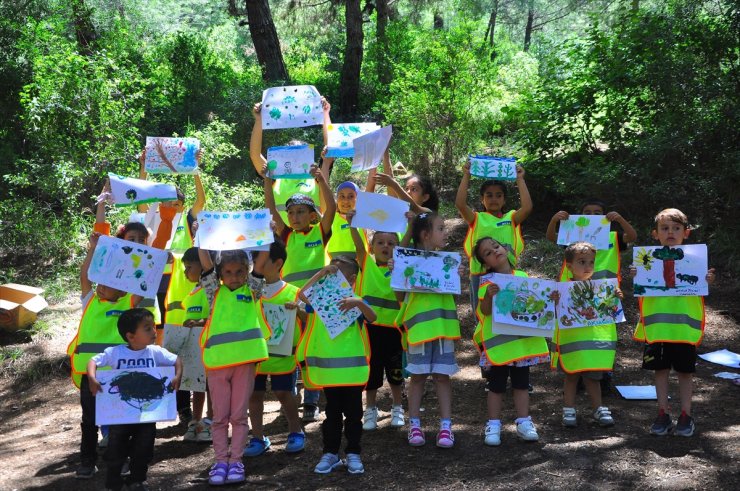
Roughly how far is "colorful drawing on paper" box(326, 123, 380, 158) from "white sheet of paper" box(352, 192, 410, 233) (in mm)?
1065

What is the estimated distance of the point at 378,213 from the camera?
5.88 m

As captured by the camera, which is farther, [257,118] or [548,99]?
[548,99]

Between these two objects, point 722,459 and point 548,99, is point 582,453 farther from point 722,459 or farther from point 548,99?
point 548,99

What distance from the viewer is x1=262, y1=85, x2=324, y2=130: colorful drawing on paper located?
7.16 meters

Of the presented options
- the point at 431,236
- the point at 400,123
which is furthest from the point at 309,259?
the point at 400,123

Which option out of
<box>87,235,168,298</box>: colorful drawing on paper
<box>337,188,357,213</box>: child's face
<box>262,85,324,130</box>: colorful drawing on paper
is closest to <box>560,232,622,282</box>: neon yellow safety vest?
<box>337,188,357,213</box>: child's face

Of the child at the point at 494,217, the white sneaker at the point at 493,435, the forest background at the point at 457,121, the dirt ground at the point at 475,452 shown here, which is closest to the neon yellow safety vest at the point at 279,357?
the dirt ground at the point at 475,452

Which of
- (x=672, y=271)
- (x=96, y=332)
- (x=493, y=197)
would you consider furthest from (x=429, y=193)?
(x=96, y=332)

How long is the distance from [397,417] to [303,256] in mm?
1423

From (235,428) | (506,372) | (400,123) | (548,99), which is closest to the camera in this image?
(235,428)

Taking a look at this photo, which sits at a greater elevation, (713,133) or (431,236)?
(713,133)

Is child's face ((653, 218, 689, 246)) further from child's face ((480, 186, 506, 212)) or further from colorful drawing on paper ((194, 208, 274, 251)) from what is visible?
colorful drawing on paper ((194, 208, 274, 251))

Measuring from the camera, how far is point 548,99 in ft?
36.0

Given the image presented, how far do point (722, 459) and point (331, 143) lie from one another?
378 cm
